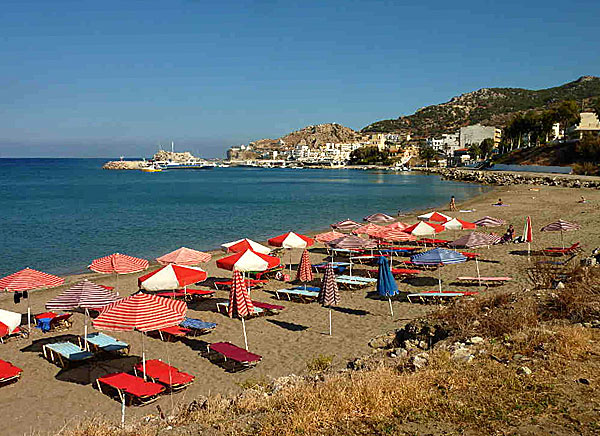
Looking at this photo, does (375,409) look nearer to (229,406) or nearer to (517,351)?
(229,406)

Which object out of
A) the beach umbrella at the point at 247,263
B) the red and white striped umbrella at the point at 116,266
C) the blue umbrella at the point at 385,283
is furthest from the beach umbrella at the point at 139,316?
the blue umbrella at the point at 385,283

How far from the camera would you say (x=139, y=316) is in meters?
9.11

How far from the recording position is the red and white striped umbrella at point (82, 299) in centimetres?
1086

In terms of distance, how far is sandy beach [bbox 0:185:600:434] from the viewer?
28.2 feet

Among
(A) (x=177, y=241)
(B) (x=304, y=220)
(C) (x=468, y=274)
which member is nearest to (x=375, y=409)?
(C) (x=468, y=274)

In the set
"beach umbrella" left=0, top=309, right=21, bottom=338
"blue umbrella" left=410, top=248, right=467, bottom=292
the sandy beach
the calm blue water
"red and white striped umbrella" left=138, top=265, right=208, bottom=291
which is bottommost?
the calm blue water

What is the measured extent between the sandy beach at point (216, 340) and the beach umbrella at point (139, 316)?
1.26m

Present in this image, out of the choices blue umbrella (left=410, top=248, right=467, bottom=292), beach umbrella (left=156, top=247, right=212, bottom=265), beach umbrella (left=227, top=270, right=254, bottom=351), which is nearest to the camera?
beach umbrella (left=227, top=270, right=254, bottom=351)

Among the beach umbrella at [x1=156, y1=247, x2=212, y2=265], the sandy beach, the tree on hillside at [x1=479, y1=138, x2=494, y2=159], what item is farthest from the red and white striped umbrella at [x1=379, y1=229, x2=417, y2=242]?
the tree on hillside at [x1=479, y1=138, x2=494, y2=159]

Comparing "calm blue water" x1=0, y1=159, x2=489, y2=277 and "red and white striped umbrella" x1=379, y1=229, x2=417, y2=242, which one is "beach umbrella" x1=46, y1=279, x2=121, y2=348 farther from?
"calm blue water" x1=0, y1=159, x2=489, y2=277

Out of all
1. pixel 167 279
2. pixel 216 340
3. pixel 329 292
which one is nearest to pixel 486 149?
pixel 329 292

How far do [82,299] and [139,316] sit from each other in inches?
104

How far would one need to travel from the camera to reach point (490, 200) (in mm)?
45438

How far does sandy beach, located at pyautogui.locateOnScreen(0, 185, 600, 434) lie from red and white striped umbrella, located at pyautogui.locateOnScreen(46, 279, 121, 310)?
4.00ft
